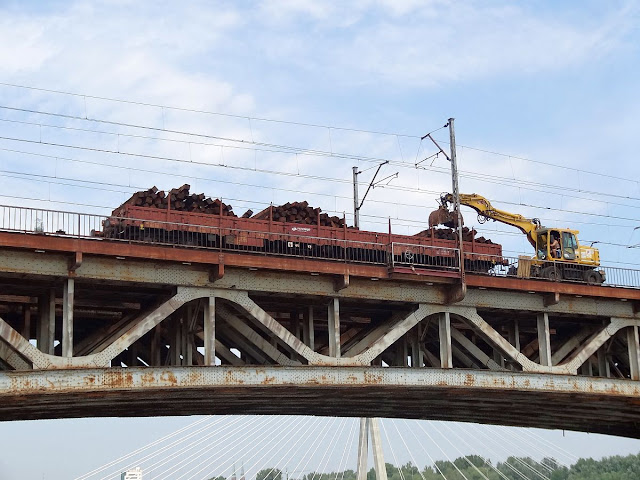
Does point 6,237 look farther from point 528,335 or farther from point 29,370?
point 528,335

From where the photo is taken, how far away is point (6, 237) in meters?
22.0

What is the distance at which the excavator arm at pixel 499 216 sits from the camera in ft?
140

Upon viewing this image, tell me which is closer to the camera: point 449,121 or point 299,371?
point 299,371

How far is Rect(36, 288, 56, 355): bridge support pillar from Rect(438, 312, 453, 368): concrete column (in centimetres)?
1142

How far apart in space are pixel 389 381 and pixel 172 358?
20.6 feet

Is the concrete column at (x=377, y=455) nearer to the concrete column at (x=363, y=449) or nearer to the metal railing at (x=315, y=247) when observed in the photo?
the concrete column at (x=363, y=449)

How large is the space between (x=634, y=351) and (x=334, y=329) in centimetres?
1251

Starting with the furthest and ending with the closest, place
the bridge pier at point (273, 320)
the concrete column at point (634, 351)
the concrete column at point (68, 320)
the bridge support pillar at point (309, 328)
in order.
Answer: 1. the concrete column at point (634, 351)
2. the bridge support pillar at point (309, 328)
3. the bridge pier at point (273, 320)
4. the concrete column at point (68, 320)

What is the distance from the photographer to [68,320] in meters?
22.4

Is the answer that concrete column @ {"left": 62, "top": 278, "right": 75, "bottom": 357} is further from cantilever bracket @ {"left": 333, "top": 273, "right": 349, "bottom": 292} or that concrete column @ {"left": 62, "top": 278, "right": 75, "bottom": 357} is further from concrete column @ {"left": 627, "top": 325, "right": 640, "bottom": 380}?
concrete column @ {"left": 627, "top": 325, "right": 640, "bottom": 380}

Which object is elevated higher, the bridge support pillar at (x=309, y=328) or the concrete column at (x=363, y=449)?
the bridge support pillar at (x=309, y=328)

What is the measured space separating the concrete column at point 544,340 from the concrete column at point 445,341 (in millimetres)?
3517

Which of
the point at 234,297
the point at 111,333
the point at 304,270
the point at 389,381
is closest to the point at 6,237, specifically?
the point at 111,333

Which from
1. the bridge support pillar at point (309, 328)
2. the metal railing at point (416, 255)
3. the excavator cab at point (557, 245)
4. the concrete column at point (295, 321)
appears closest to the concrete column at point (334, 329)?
the bridge support pillar at point (309, 328)
